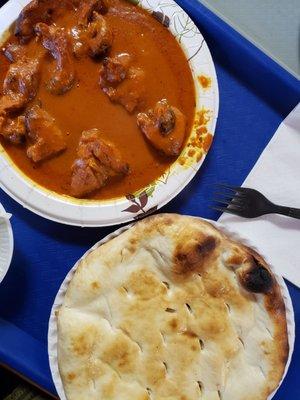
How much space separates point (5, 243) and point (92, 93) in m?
0.73

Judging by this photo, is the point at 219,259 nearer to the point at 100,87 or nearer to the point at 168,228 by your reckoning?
the point at 168,228

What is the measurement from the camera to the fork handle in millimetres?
2508

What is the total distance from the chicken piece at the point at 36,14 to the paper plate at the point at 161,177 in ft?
0.16

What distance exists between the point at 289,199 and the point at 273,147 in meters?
0.23

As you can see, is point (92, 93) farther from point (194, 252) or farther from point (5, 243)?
point (194, 252)

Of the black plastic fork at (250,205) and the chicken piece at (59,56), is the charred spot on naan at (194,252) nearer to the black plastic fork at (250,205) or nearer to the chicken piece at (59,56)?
the black plastic fork at (250,205)

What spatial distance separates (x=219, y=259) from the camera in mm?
2309

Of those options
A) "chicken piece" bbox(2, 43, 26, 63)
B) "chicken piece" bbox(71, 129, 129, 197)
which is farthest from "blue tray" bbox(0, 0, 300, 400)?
"chicken piece" bbox(2, 43, 26, 63)

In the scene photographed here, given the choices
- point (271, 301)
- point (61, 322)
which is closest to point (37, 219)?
point (61, 322)

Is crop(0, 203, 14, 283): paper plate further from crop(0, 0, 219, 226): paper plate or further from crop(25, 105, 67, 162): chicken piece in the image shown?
crop(25, 105, 67, 162): chicken piece

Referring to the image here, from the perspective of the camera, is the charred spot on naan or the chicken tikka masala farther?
the chicken tikka masala

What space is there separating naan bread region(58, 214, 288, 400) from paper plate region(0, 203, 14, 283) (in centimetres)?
33

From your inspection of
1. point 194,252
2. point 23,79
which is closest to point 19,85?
point 23,79

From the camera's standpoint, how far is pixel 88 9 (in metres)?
2.57
